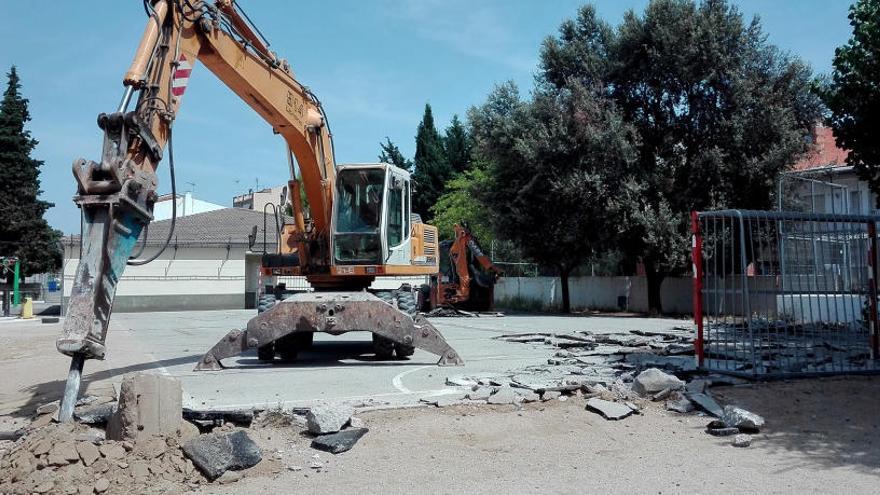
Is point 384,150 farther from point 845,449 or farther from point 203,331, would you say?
point 845,449

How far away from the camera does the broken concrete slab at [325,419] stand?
685cm

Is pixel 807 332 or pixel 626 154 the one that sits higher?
pixel 626 154

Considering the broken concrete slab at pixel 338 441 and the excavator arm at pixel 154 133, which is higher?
the excavator arm at pixel 154 133

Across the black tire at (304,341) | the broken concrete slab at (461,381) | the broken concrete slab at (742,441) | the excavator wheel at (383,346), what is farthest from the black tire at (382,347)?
the broken concrete slab at (742,441)

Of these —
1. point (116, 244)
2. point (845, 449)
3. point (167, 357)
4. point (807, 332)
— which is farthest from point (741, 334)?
point (167, 357)

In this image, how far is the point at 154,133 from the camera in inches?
347

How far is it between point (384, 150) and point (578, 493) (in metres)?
50.5

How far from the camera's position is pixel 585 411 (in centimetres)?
793

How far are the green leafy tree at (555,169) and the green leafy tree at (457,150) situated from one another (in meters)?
22.9

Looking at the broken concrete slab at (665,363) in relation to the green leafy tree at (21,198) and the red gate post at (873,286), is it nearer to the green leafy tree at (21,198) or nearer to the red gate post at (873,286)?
the red gate post at (873,286)

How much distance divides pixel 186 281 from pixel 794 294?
103ft

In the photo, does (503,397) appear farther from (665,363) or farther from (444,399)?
(665,363)

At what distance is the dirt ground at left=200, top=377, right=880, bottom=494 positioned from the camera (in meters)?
5.88

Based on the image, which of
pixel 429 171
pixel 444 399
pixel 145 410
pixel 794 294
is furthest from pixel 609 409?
pixel 429 171
